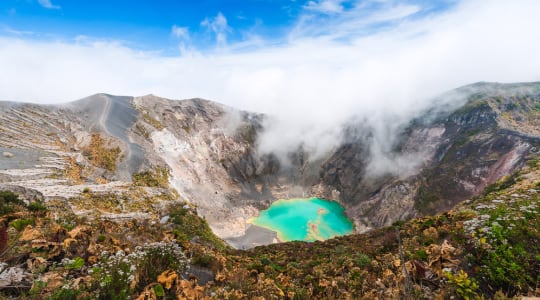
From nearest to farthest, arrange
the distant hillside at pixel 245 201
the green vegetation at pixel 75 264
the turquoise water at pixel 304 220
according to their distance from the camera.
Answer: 1. the green vegetation at pixel 75 264
2. the distant hillside at pixel 245 201
3. the turquoise water at pixel 304 220

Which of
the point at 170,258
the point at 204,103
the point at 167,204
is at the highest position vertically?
the point at 204,103

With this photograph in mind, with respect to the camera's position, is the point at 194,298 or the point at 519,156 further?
the point at 519,156

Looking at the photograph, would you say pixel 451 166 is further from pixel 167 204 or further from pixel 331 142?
pixel 167 204

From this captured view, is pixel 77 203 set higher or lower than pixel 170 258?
lower

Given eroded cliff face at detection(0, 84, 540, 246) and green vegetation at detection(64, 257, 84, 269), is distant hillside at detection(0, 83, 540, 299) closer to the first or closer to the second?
green vegetation at detection(64, 257, 84, 269)

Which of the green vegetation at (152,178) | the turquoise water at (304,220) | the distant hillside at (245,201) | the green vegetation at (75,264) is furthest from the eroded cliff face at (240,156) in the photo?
the green vegetation at (75,264)

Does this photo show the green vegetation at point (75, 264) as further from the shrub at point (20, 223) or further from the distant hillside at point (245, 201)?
the shrub at point (20, 223)

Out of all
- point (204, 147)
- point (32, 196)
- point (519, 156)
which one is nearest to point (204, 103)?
point (204, 147)

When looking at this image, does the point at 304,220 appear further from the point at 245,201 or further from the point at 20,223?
the point at 20,223
